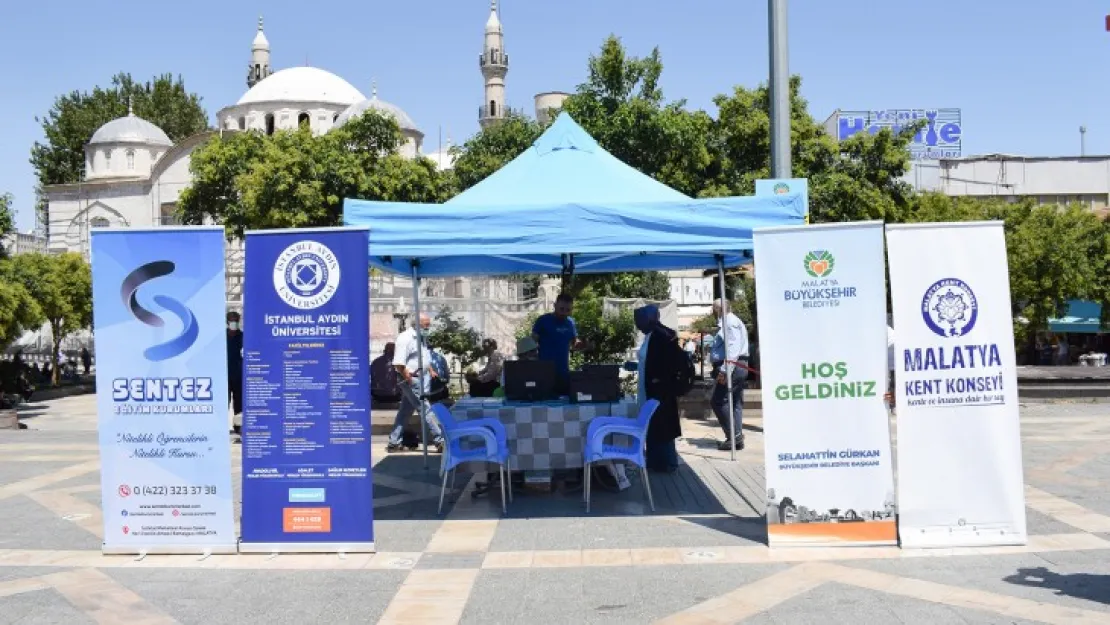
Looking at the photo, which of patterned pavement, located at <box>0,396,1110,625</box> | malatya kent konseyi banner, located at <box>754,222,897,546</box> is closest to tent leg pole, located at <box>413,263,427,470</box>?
patterned pavement, located at <box>0,396,1110,625</box>

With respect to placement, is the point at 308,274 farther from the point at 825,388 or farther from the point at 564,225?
the point at 825,388

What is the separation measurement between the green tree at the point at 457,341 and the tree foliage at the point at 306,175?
65.6ft

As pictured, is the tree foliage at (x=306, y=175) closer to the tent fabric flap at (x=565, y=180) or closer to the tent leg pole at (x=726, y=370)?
the tent leg pole at (x=726, y=370)

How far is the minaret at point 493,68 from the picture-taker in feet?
314

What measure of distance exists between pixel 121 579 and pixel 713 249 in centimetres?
526

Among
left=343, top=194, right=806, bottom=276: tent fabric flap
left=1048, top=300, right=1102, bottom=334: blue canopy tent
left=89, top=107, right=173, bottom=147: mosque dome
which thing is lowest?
left=1048, top=300, right=1102, bottom=334: blue canopy tent

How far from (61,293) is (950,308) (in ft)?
103

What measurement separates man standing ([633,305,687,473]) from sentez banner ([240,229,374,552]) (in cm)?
398

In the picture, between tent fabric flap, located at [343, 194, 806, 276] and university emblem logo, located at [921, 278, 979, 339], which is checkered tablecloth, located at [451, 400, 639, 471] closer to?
tent fabric flap, located at [343, 194, 806, 276]

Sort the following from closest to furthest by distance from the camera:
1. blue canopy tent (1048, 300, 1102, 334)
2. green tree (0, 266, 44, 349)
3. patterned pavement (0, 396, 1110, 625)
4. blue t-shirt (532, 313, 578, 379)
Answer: patterned pavement (0, 396, 1110, 625), blue t-shirt (532, 313, 578, 379), green tree (0, 266, 44, 349), blue canopy tent (1048, 300, 1102, 334)

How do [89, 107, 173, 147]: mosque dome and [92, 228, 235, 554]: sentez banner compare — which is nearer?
[92, 228, 235, 554]: sentez banner

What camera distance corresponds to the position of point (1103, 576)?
6848 millimetres

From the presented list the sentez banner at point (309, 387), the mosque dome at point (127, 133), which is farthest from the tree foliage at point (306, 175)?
the sentez banner at point (309, 387)

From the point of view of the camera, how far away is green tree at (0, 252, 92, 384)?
27.1m
